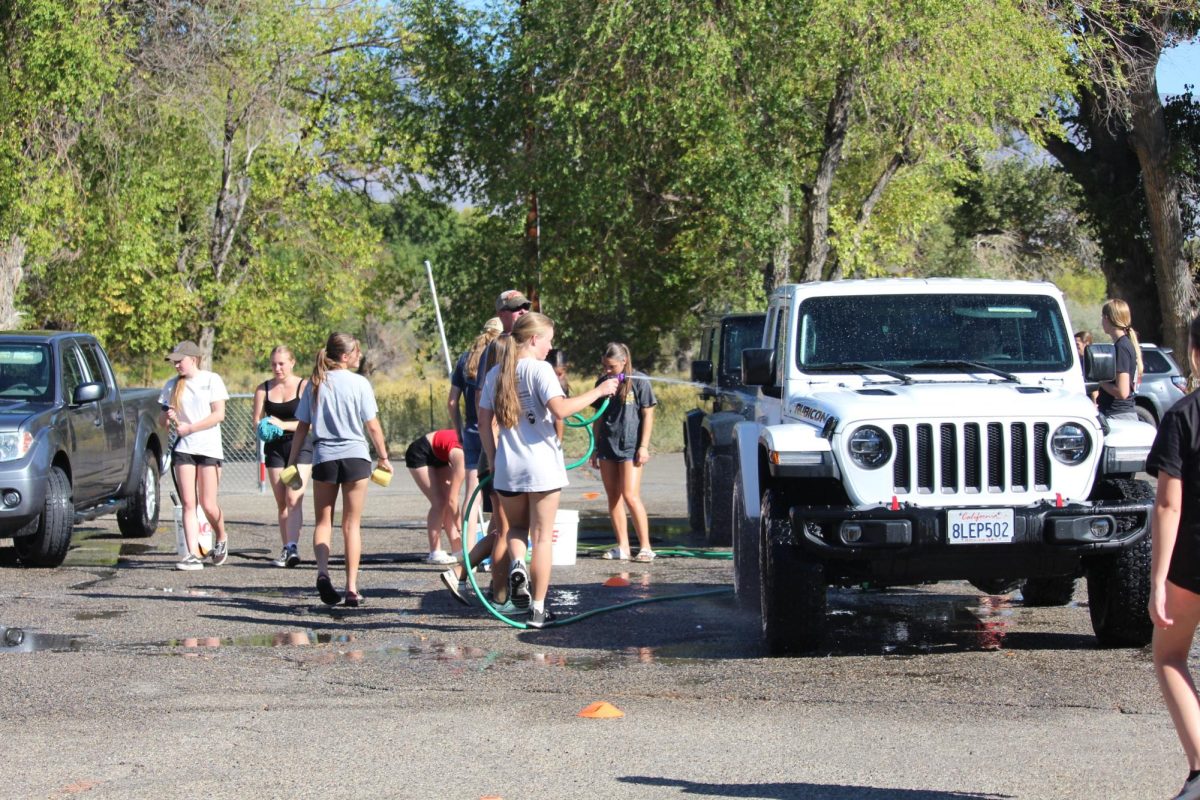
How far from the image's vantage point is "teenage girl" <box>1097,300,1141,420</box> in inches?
482

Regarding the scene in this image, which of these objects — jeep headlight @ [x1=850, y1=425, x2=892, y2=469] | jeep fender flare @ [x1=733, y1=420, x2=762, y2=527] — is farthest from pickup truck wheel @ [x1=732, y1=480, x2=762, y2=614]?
jeep headlight @ [x1=850, y1=425, x2=892, y2=469]

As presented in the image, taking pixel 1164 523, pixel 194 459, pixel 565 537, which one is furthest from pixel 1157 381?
pixel 1164 523

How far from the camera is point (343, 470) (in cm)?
982

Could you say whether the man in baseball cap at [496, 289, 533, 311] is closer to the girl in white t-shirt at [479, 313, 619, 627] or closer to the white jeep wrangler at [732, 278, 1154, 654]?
the girl in white t-shirt at [479, 313, 619, 627]

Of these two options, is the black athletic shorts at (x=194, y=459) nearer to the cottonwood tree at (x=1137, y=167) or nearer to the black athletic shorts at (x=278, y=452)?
the black athletic shorts at (x=278, y=452)

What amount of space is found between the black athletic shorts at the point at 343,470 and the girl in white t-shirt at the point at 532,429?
128 centimetres

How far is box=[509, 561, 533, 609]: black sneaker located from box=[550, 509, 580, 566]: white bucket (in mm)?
2270

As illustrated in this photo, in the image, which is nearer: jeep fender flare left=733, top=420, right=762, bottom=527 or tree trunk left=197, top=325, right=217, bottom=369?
jeep fender flare left=733, top=420, right=762, bottom=527

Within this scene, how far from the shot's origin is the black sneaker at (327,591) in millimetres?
9828

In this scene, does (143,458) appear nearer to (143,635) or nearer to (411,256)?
(143,635)

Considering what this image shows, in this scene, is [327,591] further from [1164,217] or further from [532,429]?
[1164,217]

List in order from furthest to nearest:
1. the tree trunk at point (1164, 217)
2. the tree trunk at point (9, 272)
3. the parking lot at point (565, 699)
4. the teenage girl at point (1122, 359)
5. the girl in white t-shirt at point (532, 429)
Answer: the tree trunk at point (1164, 217) → the tree trunk at point (9, 272) → the teenage girl at point (1122, 359) → the girl in white t-shirt at point (532, 429) → the parking lot at point (565, 699)

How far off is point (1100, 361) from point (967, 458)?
1.52 metres

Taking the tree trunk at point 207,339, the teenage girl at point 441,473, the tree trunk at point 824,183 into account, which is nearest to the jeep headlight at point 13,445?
the teenage girl at point 441,473
